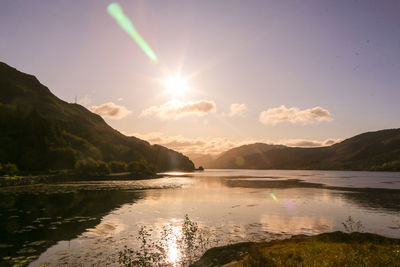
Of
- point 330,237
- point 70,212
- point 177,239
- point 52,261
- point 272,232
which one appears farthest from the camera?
point 70,212

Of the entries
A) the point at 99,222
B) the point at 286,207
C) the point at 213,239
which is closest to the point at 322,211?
the point at 286,207

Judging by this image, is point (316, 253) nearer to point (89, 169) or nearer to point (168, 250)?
point (168, 250)

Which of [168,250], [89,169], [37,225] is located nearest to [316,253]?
[168,250]

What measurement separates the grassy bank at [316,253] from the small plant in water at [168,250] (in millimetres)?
1877

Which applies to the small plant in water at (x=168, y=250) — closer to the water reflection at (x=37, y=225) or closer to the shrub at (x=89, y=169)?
the water reflection at (x=37, y=225)

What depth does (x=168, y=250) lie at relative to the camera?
2461 cm

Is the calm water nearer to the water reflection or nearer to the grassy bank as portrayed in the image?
the water reflection

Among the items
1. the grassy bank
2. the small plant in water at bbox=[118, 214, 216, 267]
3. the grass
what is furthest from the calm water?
the grass

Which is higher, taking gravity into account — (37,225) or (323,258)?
(37,225)

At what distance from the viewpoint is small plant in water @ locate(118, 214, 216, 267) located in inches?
840

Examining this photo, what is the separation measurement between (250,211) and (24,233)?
33.5m

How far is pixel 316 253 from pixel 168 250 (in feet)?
41.5

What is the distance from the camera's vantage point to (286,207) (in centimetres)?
5334

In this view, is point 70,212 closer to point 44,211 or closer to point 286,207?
point 44,211
